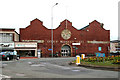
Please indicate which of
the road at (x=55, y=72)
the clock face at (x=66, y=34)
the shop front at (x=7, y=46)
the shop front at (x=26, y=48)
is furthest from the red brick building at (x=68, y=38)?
the road at (x=55, y=72)

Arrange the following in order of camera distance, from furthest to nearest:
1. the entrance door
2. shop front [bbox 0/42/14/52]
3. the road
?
the entrance door < shop front [bbox 0/42/14/52] < the road

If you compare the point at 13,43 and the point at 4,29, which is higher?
the point at 4,29

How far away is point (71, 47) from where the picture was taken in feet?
177

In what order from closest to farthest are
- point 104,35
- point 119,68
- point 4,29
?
point 119,68
point 4,29
point 104,35

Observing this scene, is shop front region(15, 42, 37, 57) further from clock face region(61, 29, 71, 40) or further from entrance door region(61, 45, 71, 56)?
clock face region(61, 29, 71, 40)

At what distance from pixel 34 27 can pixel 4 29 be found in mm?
8421

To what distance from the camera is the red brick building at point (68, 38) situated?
171ft

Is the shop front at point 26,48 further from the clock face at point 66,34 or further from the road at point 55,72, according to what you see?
the road at point 55,72

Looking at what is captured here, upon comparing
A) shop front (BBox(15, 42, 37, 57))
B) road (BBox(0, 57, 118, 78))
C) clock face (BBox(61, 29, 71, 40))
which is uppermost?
clock face (BBox(61, 29, 71, 40))

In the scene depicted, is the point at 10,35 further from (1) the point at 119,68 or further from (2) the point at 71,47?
(1) the point at 119,68

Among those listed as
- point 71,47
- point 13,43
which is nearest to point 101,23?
point 71,47

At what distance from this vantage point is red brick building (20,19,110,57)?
52.0 meters

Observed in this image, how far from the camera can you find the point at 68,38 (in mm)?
53906

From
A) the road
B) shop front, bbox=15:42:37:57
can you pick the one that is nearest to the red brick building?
shop front, bbox=15:42:37:57
